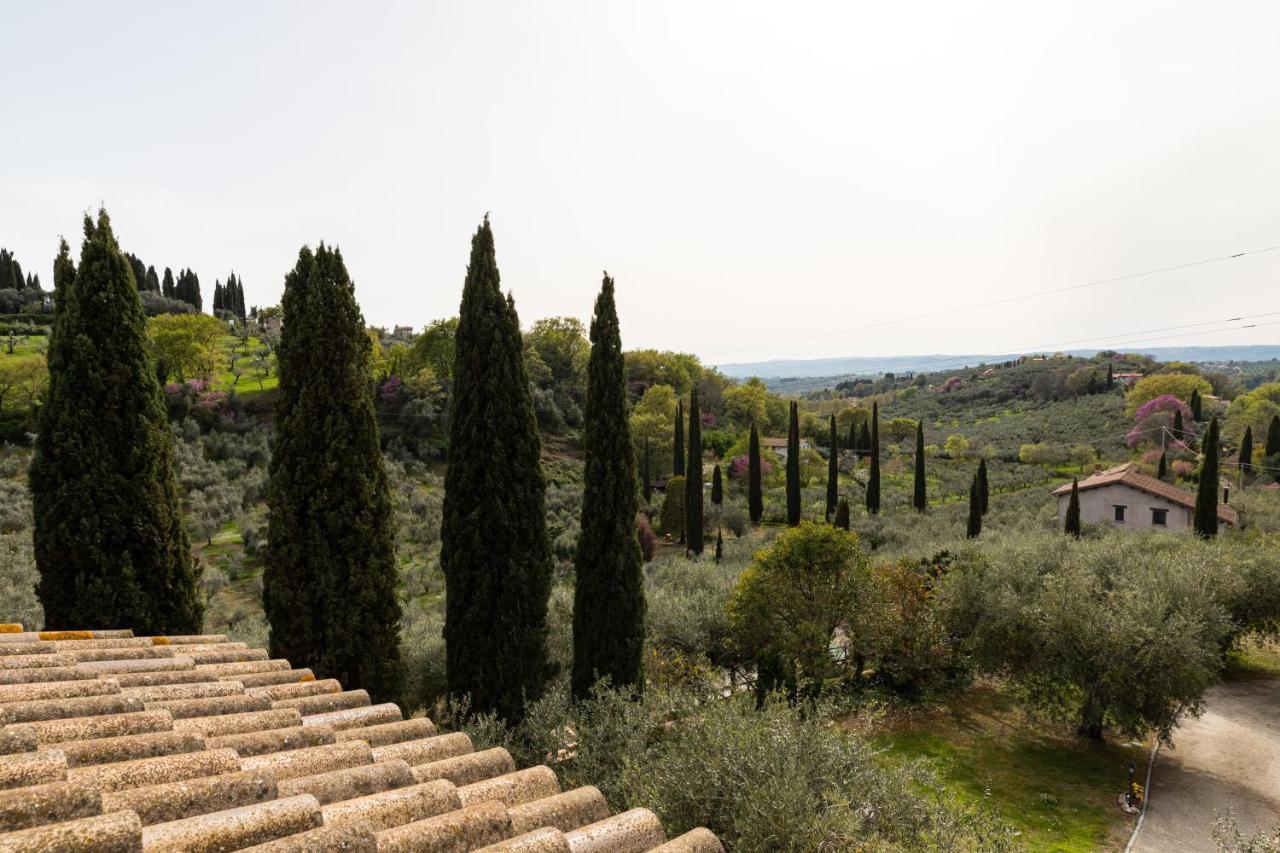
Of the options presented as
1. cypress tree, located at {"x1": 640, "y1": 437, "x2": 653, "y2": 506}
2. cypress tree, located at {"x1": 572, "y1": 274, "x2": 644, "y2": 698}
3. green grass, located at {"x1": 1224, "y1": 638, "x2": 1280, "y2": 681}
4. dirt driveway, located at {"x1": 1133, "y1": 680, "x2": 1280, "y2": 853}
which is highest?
cypress tree, located at {"x1": 572, "y1": 274, "x2": 644, "y2": 698}

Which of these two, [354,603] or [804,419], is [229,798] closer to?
[354,603]

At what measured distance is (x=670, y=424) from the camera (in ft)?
182

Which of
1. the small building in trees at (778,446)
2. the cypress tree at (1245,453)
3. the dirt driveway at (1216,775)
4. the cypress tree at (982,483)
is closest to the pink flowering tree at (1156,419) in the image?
the cypress tree at (1245,453)

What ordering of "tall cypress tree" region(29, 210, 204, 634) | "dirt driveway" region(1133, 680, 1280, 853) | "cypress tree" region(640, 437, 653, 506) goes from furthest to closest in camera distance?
"cypress tree" region(640, 437, 653, 506) < "dirt driveway" region(1133, 680, 1280, 853) < "tall cypress tree" region(29, 210, 204, 634)

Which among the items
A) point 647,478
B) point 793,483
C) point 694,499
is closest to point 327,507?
point 694,499

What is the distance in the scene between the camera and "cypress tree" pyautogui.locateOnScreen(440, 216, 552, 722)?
1166 centimetres

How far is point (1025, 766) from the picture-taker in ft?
50.3

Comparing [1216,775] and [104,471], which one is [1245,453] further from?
[104,471]

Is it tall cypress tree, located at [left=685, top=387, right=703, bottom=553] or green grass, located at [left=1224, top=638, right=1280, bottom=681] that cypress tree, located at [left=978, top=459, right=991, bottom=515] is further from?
tall cypress tree, located at [left=685, top=387, right=703, bottom=553]

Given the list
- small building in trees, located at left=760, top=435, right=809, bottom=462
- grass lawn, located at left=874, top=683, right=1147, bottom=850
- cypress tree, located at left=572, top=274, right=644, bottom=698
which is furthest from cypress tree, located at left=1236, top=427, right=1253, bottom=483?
cypress tree, located at left=572, top=274, right=644, bottom=698

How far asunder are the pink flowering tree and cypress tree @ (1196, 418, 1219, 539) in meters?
39.8

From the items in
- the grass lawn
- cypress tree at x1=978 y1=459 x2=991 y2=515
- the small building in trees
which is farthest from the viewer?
the small building in trees

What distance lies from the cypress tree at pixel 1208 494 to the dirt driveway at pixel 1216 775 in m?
12.7

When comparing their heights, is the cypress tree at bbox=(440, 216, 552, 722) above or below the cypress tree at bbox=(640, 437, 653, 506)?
above
